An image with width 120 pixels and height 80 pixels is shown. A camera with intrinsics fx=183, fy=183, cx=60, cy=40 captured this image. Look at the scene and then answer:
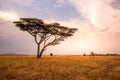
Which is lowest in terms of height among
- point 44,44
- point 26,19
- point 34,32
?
point 44,44

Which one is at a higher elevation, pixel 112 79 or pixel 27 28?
pixel 27 28

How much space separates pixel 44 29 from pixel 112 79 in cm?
3153

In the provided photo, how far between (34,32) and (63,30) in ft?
23.7

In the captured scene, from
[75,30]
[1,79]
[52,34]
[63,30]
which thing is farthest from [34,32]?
[1,79]

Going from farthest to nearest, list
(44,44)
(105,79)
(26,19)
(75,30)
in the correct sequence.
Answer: (75,30) → (44,44) → (26,19) → (105,79)

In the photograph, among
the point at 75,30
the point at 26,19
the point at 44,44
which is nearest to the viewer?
the point at 26,19

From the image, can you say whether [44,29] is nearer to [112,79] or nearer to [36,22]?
[36,22]

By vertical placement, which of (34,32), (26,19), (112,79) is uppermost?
(26,19)

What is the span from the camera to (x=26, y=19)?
40125mm

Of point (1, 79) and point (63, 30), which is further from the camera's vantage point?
point (63, 30)

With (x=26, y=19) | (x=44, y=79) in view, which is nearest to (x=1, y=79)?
(x=44, y=79)

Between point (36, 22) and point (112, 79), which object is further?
point (36, 22)

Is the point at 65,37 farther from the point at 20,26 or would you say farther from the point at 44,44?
the point at 20,26

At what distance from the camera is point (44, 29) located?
1652 inches
